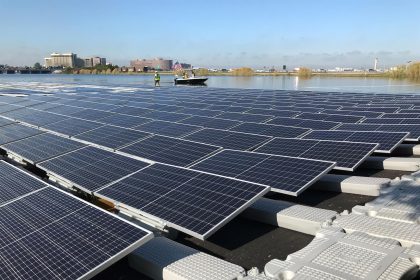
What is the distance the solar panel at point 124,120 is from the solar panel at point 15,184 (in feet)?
25.2

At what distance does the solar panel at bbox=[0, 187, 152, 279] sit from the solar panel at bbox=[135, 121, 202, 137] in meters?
7.83

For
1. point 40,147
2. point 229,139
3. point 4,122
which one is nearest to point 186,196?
point 229,139

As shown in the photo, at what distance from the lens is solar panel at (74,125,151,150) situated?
498 inches

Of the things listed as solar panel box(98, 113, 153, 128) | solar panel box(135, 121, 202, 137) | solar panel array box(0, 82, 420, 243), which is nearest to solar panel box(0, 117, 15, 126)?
solar panel array box(0, 82, 420, 243)

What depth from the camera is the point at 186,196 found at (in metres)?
6.99

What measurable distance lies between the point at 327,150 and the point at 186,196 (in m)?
5.29

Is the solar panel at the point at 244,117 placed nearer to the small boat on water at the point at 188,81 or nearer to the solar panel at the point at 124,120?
the solar panel at the point at 124,120

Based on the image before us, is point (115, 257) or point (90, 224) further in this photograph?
point (90, 224)

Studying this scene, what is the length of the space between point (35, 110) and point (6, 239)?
19.5 m

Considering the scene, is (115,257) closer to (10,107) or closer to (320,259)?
(320,259)

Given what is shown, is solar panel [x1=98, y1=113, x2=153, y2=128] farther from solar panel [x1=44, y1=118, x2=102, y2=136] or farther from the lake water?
the lake water

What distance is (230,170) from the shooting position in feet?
29.2

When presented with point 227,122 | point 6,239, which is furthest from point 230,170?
point 227,122

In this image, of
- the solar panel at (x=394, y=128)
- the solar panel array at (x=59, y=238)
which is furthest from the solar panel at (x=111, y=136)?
the solar panel at (x=394, y=128)
